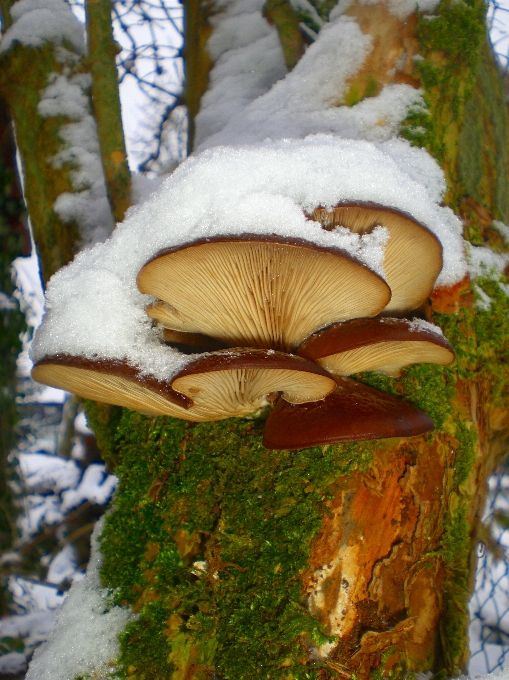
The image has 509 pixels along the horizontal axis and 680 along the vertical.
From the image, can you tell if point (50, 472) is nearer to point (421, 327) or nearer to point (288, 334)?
point (288, 334)

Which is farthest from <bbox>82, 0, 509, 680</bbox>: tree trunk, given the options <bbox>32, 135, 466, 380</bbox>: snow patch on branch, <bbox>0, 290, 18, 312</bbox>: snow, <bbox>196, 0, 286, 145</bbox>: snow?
<bbox>0, 290, 18, 312</bbox>: snow

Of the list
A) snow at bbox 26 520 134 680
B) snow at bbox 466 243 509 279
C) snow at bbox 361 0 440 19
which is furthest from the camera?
snow at bbox 361 0 440 19

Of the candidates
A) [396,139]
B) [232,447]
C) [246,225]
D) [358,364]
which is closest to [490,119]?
[396,139]

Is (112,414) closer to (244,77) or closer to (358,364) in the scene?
(358,364)

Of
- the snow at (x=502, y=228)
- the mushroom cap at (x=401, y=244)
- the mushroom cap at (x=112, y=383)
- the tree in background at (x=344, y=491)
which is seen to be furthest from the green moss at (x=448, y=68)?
the mushroom cap at (x=112, y=383)

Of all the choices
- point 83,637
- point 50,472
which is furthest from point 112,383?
point 50,472

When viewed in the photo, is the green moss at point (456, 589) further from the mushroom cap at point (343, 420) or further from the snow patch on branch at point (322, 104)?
the snow patch on branch at point (322, 104)

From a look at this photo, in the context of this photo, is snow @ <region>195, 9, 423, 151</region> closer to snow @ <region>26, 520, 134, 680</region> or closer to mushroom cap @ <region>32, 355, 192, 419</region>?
mushroom cap @ <region>32, 355, 192, 419</region>
